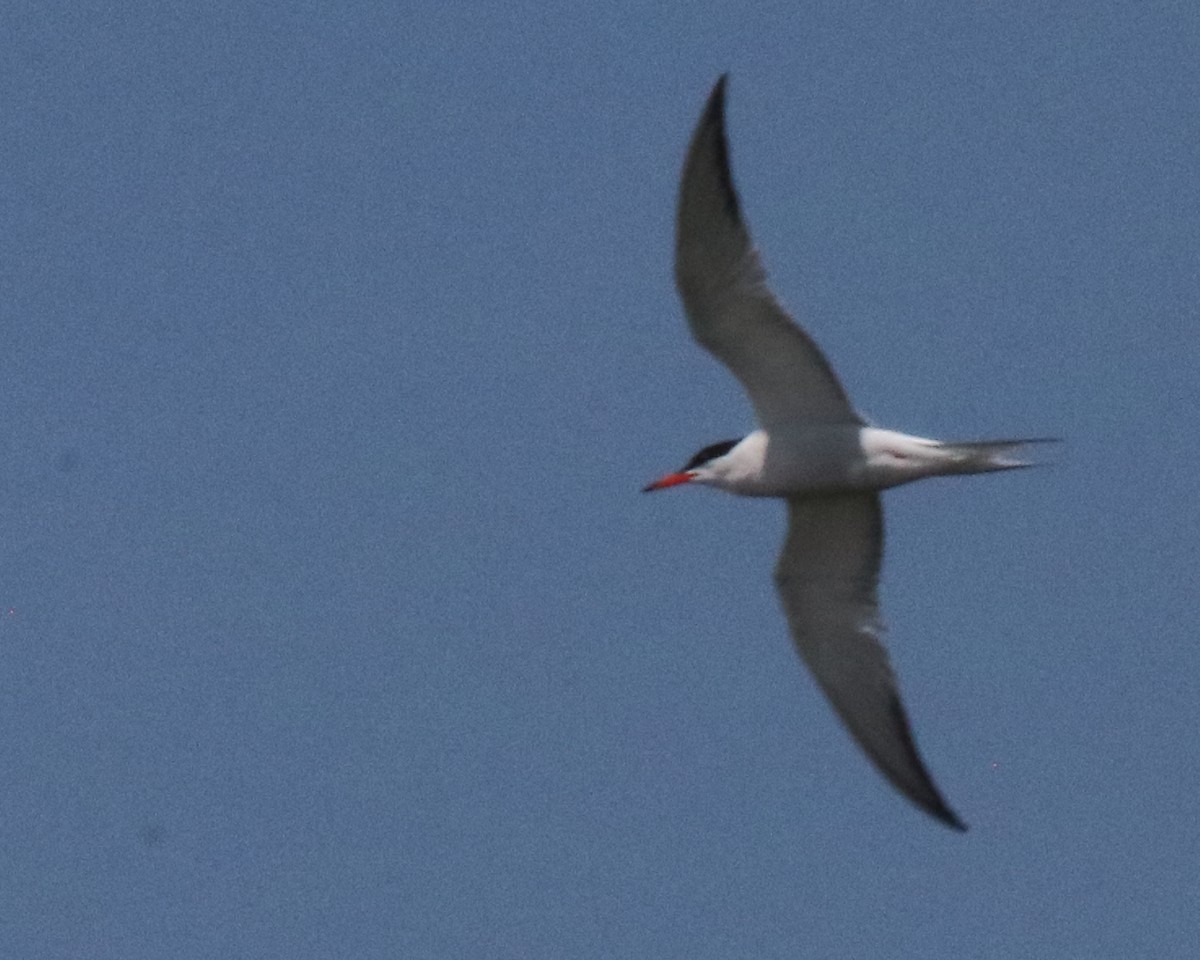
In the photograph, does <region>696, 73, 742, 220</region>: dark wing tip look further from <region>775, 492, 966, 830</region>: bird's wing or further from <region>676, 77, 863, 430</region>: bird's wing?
<region>775, 492, 966, 830</region>: bird's wing

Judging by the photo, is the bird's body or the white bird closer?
the white bird

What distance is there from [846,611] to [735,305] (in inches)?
91.2

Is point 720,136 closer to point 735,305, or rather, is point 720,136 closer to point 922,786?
point 735,305

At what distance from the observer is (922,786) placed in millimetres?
13938

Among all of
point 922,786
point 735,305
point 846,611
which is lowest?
point 922,786

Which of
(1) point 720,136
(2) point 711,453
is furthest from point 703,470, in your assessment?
(1) point 720,136

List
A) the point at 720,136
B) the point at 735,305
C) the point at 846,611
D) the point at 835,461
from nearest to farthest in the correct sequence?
the point at 720,136 < the point at 735,305 < the point at 835,461 < the point at 846,611

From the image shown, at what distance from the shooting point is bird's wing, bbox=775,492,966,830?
1414 cm

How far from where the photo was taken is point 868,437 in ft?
43.9

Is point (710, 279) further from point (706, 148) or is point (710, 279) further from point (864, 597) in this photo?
point (864, 597)

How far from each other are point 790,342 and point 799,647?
2158 mm

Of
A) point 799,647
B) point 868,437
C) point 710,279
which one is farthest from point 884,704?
point 710,279

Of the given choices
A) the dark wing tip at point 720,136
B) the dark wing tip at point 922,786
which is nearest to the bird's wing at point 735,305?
the dark wing tip at point 720,136

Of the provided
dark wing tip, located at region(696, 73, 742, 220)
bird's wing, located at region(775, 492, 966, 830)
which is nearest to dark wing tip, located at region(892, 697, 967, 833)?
bird's wing, located at region(775, 492, 966, 830)
